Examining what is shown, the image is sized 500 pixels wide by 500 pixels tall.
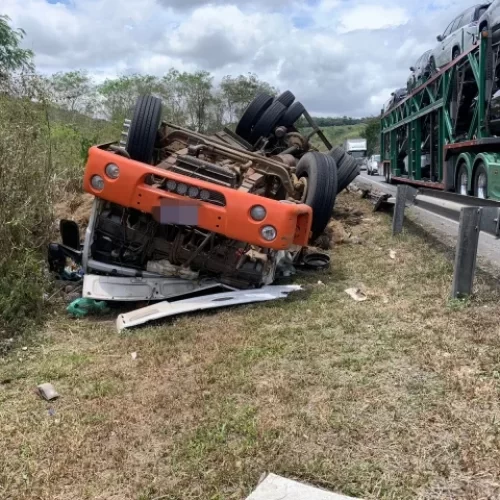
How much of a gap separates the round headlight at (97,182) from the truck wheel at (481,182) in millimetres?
6046

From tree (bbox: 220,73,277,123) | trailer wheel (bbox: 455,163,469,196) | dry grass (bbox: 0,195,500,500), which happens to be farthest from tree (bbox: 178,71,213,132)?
dry grass (bbox: 0,195,500,500)

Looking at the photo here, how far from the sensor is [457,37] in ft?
35.0

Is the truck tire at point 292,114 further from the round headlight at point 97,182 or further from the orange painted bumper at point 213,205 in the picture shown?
the round headlight at point 97,182

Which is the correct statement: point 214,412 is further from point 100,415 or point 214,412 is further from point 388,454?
point 388,454

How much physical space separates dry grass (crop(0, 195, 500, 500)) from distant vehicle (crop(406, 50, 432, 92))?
10125 mm

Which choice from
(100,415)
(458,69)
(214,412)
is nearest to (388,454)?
(214,412)

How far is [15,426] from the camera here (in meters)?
2.62

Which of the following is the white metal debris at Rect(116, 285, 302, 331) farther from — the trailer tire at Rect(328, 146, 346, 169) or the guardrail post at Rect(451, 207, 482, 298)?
the trailer tire at Rect(328, 146, 346, 169)

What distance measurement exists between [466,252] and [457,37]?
26.3ft

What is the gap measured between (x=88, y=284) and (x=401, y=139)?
1389 cm

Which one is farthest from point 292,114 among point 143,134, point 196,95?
point 196,95

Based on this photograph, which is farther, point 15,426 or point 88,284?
point 88,284

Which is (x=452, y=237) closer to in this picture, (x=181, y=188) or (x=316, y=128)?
(x=316, y=128)

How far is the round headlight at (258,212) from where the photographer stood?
4.22 metres
